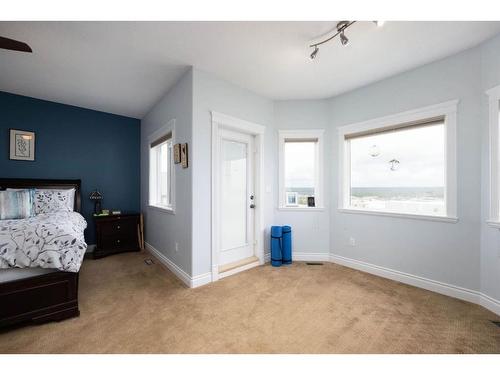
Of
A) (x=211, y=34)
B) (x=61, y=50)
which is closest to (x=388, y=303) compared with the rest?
(x=211, y=34)

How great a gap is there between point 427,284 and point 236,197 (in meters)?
2.56

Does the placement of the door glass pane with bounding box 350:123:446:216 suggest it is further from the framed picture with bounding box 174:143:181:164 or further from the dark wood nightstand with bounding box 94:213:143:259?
the dark wood nightstand with bounding box 94:213:143:259

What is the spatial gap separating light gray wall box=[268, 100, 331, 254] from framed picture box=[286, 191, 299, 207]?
17 cm

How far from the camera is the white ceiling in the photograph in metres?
1.91

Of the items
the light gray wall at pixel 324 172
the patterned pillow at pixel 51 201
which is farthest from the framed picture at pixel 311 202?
the patterned pillow at pixel 51 201

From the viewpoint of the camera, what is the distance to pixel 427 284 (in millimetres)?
2473

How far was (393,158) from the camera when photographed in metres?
2.85

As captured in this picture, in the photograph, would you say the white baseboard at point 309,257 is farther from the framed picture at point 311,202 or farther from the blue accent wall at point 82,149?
the blue accent wall at point 82,149

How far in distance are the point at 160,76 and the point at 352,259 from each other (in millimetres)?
3685

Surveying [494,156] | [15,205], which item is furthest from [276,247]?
[15,205]

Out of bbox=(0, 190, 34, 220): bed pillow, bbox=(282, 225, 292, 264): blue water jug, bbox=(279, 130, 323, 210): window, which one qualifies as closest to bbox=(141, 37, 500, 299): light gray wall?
bbox=(279, 130, 323, 210): window

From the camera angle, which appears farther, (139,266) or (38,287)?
(139,266)

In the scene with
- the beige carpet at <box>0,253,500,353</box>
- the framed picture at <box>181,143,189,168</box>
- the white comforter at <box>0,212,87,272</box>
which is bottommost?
the beige carpet at <box>0,253,500,353</box>
